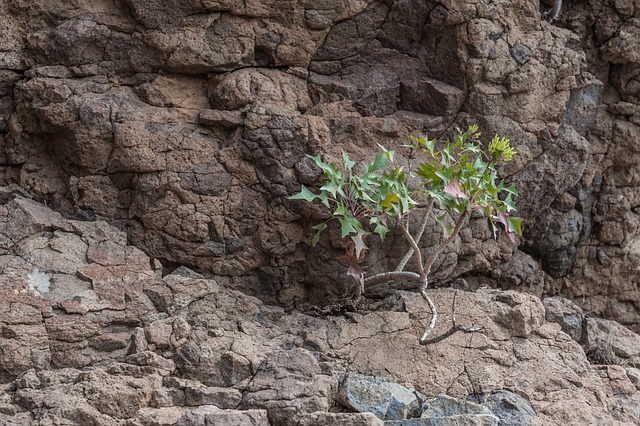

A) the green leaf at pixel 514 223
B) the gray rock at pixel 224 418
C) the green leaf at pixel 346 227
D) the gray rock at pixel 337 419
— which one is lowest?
the gray rock at pixel 224 418

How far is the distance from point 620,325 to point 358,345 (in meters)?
2.42

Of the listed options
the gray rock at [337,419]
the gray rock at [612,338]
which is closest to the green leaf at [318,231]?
the gray rock at [337,419]

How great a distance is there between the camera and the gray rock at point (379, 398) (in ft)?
12.7

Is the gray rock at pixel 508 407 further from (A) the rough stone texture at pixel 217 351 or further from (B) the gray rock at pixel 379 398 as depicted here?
(B) the gray rock at pixel 379 398

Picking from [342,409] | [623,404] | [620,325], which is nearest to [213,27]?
[342,409]

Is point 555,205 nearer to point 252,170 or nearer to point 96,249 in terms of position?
point 252,170

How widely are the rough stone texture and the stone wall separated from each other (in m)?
0.26

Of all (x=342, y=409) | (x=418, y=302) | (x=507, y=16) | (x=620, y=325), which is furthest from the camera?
(x=620, y=325)

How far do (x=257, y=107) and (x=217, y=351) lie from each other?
1.40 metres

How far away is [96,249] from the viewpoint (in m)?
4.47

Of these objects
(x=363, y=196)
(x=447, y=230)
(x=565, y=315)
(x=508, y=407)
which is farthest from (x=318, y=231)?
(x=565, y=315)

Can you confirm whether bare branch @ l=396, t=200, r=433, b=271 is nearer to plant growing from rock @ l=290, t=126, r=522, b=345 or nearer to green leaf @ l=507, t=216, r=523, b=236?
plant growing from rock @ l=290, t=126, r=522, b=345

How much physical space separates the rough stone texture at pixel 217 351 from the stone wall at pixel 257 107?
0.26 m

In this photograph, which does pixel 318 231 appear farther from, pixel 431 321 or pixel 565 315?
pixel 565 315
